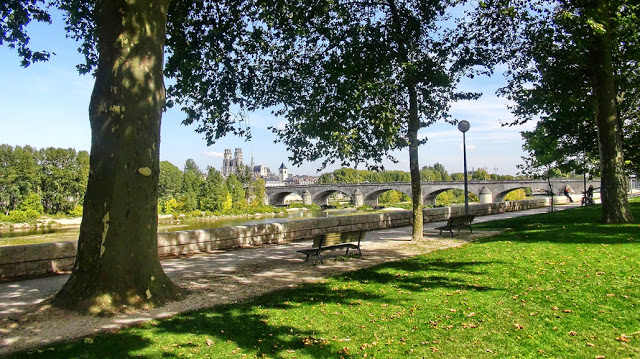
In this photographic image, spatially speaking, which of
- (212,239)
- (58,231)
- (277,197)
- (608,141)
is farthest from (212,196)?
(608,141)

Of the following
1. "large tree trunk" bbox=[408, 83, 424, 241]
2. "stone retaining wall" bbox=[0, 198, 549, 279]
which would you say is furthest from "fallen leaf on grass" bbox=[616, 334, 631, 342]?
"stone retaining wall" bbox=[0, 198, 549, 279]

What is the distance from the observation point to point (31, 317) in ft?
16.8

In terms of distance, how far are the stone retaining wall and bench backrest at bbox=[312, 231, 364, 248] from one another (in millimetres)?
3255

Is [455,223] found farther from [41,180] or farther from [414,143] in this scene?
[41,180]

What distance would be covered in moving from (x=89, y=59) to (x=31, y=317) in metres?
7.84

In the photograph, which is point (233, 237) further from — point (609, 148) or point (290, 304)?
point (609, 148)

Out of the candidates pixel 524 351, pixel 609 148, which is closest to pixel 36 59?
pixel 524 351

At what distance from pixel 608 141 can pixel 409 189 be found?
211 ft

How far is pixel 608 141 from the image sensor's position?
1356 cm

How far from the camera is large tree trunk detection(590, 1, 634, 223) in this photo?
1330 cm

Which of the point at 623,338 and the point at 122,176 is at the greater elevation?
the point at 122,176

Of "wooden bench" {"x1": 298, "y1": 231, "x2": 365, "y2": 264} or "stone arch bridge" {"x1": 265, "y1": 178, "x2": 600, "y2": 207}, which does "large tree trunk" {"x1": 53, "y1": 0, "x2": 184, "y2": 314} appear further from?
"stone arch bridge" {"x1": 265, "y1": 178, "x2": 600, "y2": 207}

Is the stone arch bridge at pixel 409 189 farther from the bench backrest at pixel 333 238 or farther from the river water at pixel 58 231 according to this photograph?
the bench backrest at pixel 333 238

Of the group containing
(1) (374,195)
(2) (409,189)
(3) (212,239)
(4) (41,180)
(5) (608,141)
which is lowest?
(3) (212,239)
